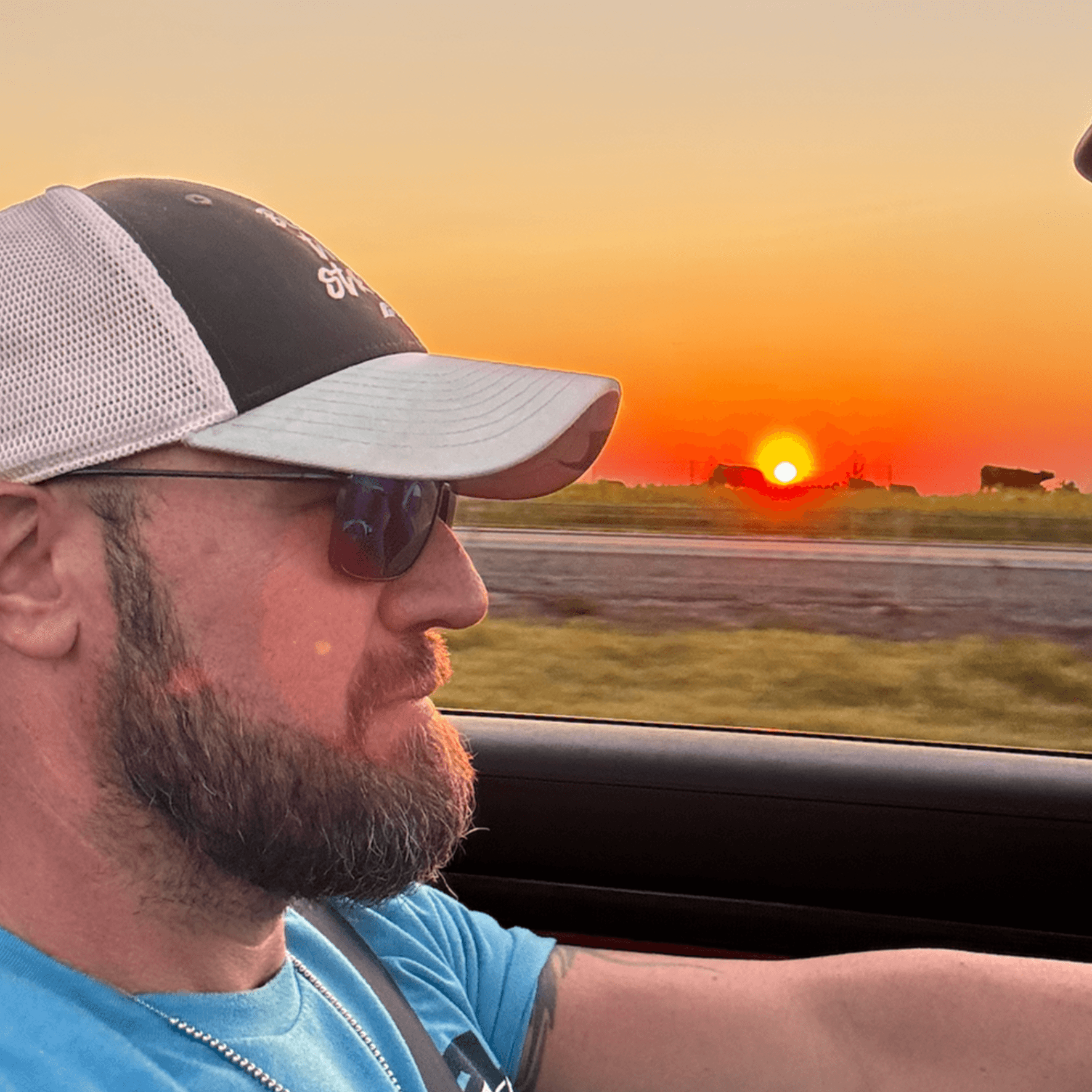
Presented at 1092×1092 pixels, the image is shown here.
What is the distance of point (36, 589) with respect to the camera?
1.08 metres

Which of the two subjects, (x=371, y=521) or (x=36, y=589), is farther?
(x=371, y=521)

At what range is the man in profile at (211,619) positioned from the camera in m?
1.05

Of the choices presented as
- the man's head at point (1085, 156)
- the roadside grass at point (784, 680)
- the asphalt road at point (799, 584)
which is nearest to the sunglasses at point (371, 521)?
the man's head at point (1085, 156)

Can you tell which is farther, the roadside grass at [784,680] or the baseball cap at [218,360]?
the roadside grass at [784,680]

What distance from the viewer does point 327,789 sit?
1.15 m

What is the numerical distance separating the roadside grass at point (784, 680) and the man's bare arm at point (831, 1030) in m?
1.37

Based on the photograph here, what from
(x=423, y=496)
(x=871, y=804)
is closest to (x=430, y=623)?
(x=423, y=496)

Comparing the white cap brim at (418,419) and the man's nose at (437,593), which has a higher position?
the white cap brim at (418,419)

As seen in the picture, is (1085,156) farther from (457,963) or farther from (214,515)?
(457,963)

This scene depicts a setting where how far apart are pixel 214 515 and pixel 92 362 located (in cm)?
17

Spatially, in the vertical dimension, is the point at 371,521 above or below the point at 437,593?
above

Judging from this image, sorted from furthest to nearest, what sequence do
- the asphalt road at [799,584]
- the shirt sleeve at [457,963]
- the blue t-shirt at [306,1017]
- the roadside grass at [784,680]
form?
the asphalt road at [799,584] → the roadside grass at [784,680] → the shirt sleeve at [457,963] → the blue t-shirt at [306,1017]

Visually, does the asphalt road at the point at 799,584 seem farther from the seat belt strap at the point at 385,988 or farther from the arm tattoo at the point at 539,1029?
the seat belt strap at the point at 385,988

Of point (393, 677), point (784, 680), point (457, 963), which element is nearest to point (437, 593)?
point (393, 677)
